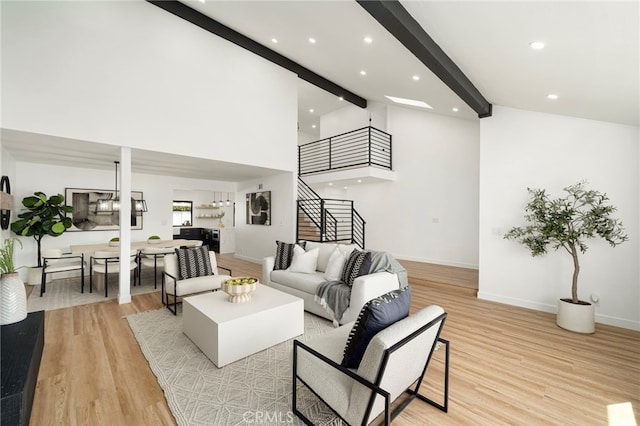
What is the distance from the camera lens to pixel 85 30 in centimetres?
399

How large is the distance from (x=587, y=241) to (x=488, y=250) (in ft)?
4.00

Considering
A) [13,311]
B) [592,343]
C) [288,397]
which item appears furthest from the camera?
[592,343]

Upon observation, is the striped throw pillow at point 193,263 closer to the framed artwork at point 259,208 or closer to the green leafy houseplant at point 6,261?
the green leafy houseplant at point 6,261

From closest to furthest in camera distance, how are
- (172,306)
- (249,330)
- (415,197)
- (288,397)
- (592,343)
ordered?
(288,397), (249,330), (592,343), (172,306), (415,197)

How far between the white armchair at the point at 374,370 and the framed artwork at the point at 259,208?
570cm

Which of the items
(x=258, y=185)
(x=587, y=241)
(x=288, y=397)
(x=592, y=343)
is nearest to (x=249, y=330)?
(x=288, y=397)

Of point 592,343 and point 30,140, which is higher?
point 30,140

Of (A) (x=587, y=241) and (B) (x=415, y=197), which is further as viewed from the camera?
(B) (x=415, y=197)

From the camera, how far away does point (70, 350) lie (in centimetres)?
284

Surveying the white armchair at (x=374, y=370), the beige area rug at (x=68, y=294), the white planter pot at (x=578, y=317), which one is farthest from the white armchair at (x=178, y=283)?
the white planter pot at (x=578, y=317)

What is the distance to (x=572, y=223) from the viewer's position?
3.73m

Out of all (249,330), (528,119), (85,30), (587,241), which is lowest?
(249,330)

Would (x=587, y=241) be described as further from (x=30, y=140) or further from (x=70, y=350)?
(x=30, y=140)

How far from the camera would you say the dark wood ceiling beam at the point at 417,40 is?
2.45 m
